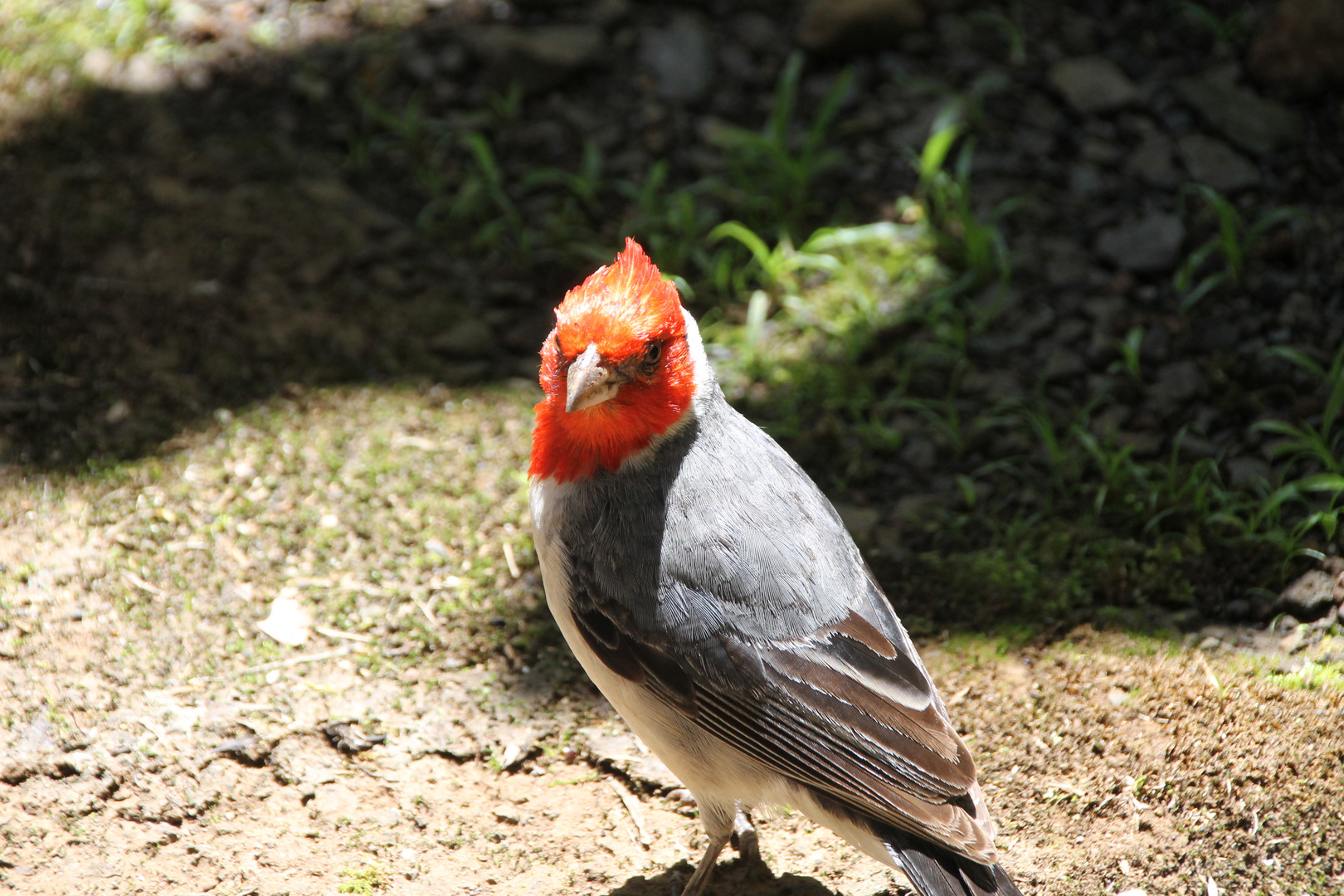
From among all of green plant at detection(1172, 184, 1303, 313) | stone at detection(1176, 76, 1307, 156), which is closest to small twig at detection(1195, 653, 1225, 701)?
green plant at detection(1172, 184, 1303, 313)

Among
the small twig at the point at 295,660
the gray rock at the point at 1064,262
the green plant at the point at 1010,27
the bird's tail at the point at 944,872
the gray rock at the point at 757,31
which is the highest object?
the green plant at the point at 1010,27

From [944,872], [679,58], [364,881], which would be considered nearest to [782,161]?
[679,58]

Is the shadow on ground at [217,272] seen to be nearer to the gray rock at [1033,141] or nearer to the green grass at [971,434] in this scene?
the green grass at [971,434]

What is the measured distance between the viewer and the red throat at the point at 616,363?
3.09 m

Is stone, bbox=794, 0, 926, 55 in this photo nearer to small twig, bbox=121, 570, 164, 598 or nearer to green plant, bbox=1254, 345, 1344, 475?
green plant, bbox=1254, 345, 1344, 475

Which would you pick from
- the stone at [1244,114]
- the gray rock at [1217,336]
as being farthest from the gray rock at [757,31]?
the gray rock at [1217,336]

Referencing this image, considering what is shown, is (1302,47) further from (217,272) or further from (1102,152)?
(217,272)

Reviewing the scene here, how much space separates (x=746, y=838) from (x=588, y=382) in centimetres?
151

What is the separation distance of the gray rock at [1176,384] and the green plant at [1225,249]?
1.05 ft

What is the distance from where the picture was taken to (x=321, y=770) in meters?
3.51

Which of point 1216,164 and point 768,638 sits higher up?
point 1216,164

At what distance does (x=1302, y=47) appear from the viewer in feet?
17.7

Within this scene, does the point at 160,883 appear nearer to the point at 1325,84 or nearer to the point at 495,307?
the point at 495,307

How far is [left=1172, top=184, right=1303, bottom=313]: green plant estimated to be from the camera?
488 cm
